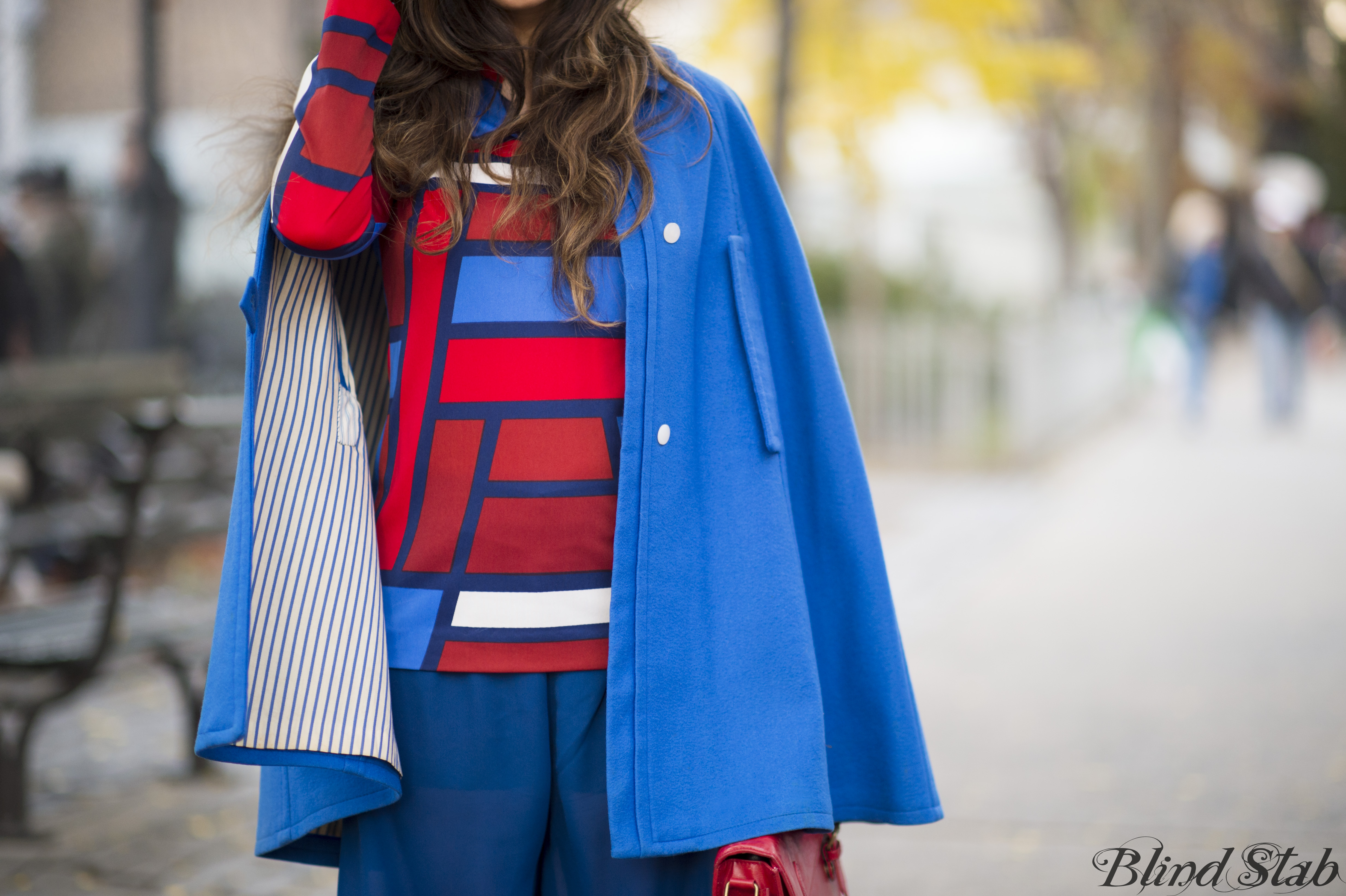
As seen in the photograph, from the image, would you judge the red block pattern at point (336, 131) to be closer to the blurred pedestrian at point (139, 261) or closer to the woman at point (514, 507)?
the woman at point (514, 507)

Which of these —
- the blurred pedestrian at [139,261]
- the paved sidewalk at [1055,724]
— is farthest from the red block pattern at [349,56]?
the blurred pedestrian at [139,261]

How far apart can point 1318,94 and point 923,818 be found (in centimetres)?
2792

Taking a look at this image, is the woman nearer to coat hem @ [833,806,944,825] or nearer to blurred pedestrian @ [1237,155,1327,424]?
coat hem @ [833,806,944,825]

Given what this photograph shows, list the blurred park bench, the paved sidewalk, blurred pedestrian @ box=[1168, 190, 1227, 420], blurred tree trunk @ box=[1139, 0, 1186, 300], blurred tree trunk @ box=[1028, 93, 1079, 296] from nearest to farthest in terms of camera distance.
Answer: the paved sidewalk < the blurred park bench < blurred pedestrian @ box=[1168, 190, 1227, 420] < blurred tree trunk @ box=[1139, 0, 1186, 300] < blurred tree trunk @ box=[1028, 93, 1079, 296]

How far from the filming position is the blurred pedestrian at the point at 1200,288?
12.4 metres

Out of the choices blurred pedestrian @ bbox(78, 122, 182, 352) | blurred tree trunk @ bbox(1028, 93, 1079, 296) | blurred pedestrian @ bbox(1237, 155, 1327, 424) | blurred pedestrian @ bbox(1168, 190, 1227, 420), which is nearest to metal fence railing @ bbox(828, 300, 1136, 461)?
blurred pedestrian @ bbox(1168, 190, 1227, 420)

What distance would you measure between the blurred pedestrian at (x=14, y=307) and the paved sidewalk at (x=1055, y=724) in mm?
2239

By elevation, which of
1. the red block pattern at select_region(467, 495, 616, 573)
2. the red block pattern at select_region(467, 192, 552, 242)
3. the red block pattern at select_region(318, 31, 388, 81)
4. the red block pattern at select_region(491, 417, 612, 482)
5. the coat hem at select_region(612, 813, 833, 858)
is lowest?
the coat hem at select_region(612, 813, 833, 858)

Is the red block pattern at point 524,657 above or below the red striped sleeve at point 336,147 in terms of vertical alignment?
below

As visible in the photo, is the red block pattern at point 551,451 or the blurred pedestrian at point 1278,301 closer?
the red block pattern at point 551,451

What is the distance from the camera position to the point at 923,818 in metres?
1.83

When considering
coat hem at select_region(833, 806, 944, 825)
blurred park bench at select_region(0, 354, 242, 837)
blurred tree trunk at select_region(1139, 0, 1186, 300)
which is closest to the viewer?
coat hem at select_region(833, 806, 944, 825)

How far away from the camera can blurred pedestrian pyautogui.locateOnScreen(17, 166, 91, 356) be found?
6754 mm

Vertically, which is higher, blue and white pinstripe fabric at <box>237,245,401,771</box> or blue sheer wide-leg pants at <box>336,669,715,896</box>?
blue and white pinstripe fabric at <box>237,245,401,771</box>
